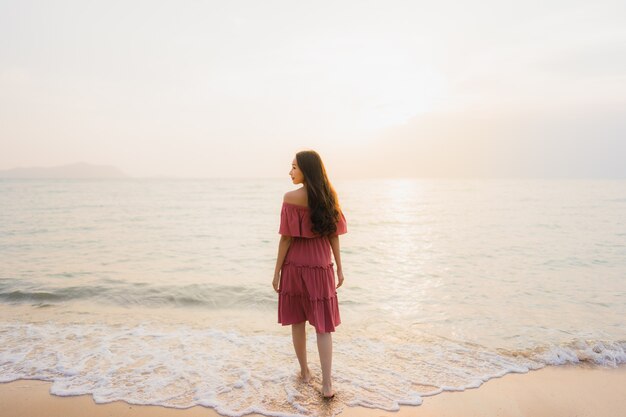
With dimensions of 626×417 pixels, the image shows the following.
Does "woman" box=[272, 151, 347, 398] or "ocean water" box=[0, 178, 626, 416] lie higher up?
"woman" box=[272, 151, 347, 398]

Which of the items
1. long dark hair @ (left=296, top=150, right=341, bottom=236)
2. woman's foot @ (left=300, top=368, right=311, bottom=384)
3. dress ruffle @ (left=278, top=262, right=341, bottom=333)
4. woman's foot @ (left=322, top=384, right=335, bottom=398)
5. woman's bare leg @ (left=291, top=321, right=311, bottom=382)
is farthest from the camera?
woman's foot @ (left=300, top=368, right=311, bottom=384)

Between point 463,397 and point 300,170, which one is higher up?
point 300,170

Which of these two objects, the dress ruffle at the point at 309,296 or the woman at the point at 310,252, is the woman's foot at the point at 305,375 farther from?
the dress ruffle at the point at 309,296

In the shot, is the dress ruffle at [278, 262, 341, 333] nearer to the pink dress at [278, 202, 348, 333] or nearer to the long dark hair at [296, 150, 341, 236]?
the pink dress at [278, 202, 348, 333]

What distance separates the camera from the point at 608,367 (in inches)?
189

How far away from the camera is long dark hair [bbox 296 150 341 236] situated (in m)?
3.60

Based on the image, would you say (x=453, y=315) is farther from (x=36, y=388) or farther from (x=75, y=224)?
(x=75, y=224)

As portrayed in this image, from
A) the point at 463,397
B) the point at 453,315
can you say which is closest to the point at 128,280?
the point at 453,315

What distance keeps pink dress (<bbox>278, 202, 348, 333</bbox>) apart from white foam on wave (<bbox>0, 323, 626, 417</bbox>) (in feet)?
2.64

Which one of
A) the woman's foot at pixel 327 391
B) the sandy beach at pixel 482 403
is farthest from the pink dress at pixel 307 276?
the sandy beach at pixel 482 403

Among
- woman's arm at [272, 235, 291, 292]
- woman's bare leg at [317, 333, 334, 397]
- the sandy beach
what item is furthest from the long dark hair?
the sandy beach

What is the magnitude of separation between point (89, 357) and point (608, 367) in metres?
5.94

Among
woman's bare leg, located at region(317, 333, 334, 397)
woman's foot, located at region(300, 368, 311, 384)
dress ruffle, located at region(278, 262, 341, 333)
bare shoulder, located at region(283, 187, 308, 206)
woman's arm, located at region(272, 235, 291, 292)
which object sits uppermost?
bare shoulder, located at region(283, 187, 308, 206)

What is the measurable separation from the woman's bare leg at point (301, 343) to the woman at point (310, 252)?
0.01 metres
